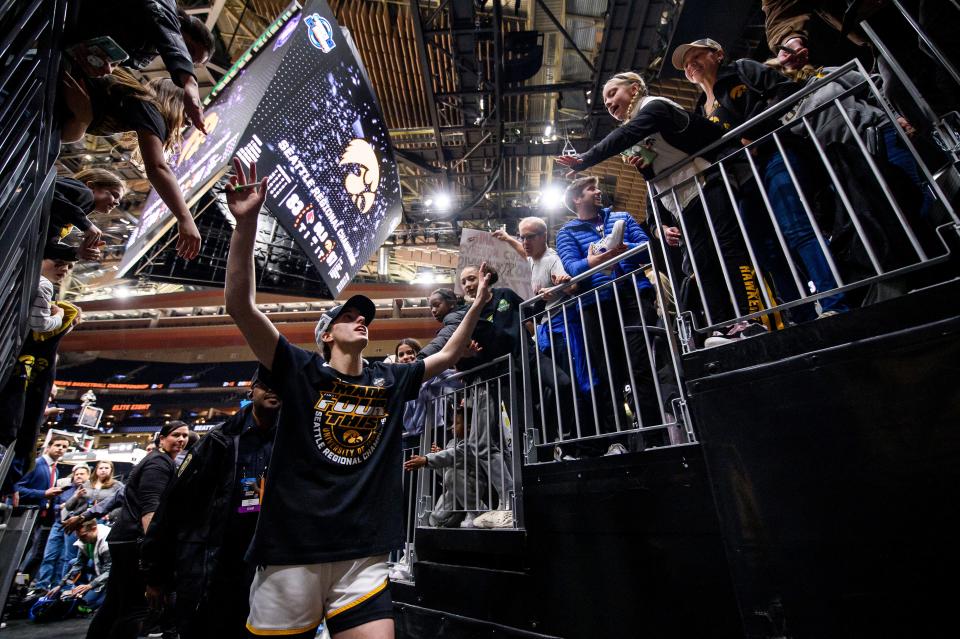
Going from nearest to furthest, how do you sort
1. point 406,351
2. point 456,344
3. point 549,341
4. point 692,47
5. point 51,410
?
point 456,344 → point 692,47 → point 549,341 → point 51,410 → point 406,351

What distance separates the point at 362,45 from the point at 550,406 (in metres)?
6.48

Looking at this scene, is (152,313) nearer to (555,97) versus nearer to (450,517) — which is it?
(555,97)

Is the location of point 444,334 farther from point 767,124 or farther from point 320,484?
point 767,124

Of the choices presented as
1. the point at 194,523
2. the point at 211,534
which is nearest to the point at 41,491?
the point at 194,523

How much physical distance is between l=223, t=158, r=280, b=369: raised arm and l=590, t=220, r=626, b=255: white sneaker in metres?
2.15

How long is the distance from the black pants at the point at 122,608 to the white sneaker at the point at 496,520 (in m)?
2.09

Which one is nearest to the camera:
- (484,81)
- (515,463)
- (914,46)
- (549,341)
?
(914,46)

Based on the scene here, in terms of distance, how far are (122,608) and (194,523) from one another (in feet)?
3.49

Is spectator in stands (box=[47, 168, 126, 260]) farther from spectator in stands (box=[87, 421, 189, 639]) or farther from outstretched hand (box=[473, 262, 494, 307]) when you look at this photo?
outstretched hand (box=[473, 262, 494, 307])

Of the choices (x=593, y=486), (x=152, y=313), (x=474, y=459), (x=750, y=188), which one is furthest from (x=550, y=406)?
(x=152, y=313)

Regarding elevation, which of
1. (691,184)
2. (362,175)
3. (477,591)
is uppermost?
(362,175)

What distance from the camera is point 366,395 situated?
188 cm

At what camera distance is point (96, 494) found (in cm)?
650

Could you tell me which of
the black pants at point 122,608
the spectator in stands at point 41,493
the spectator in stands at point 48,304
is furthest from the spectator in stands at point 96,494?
the spectator in stands at point 48,304
